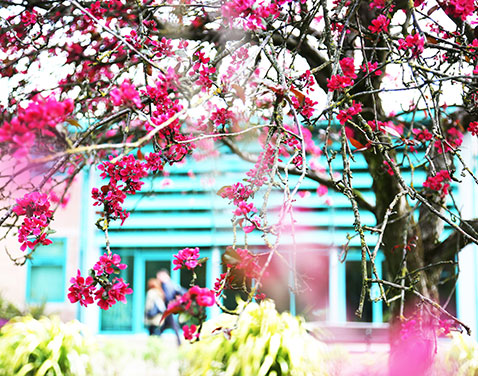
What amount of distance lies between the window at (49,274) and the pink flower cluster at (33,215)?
803 cm

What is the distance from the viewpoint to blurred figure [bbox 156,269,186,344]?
21.5 ft

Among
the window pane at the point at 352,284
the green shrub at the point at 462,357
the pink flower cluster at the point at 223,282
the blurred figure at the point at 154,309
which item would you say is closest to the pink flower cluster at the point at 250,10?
the pink flower cluster at the point at 223,282

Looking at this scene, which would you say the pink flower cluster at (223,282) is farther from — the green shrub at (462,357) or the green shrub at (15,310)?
the green shrub at (15,310)

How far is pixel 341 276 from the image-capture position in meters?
8.95

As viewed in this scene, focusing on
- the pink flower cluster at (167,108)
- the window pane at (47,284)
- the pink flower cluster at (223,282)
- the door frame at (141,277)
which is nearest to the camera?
the pink flower cluster at (223,282)

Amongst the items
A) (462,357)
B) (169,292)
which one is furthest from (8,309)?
(462,357)

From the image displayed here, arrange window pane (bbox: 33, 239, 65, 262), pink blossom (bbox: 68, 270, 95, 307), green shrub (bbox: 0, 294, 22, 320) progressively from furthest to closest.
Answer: window pane (bbox: 33, 239, 65, 262)
green shrub (bbox: 0, 294, 22, 320)
pink blossom (bbox: 68, 270, 95, 307)

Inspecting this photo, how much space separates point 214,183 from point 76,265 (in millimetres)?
6821

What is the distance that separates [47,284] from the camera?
954cm

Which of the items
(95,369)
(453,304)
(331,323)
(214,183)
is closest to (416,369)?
(214,183)

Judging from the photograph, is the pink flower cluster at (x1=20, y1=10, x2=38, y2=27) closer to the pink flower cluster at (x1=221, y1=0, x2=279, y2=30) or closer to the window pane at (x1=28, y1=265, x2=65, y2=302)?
the pink flower cluster at (x1=221, y1=0, x2=279, y2=30)

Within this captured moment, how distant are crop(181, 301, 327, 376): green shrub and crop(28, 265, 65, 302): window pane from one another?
267 inches

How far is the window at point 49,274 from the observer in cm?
945

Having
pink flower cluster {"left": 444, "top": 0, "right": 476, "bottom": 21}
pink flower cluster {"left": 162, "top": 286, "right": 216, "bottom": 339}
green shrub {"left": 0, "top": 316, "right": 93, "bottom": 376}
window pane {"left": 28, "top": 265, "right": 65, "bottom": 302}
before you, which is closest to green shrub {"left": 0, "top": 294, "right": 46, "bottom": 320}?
window pane {"left": 28, "top": 265, "right": 65, "bottom": 302}
